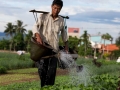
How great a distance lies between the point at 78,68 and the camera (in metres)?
6.04

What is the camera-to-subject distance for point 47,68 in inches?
228

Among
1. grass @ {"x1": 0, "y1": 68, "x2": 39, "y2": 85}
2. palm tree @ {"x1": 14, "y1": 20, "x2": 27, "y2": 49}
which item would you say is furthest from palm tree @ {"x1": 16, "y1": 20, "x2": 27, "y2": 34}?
grass @ {"x1": 0, "y1": 68, "x2": 39, "y2": 85}

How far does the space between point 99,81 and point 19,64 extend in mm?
13656

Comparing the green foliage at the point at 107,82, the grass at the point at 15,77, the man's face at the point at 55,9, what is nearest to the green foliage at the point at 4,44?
the grass at the point at 15,77

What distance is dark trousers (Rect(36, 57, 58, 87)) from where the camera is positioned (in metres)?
5.71

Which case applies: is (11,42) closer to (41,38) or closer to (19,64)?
(19,64)

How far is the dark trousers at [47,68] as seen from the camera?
18.7ft

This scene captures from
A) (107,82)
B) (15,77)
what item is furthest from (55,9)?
(15,77)

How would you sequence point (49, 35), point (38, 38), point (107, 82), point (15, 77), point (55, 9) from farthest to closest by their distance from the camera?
point (15, 77), point (107, 82), point (49, 35), point (55, 9), point (38, 38)

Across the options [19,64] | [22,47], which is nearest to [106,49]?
[22,47]

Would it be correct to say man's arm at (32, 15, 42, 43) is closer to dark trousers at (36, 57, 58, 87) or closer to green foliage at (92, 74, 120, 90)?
dark trousers at (36, 57, 58, 87)

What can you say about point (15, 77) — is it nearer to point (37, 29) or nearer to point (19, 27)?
point (37, 29)

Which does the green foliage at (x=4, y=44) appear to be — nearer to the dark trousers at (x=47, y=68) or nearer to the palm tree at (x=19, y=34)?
the palm tree at (x=19, y=34)

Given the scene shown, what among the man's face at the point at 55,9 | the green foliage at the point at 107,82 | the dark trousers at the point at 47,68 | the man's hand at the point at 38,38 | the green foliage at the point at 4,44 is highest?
the man's face at the point at 55,9
